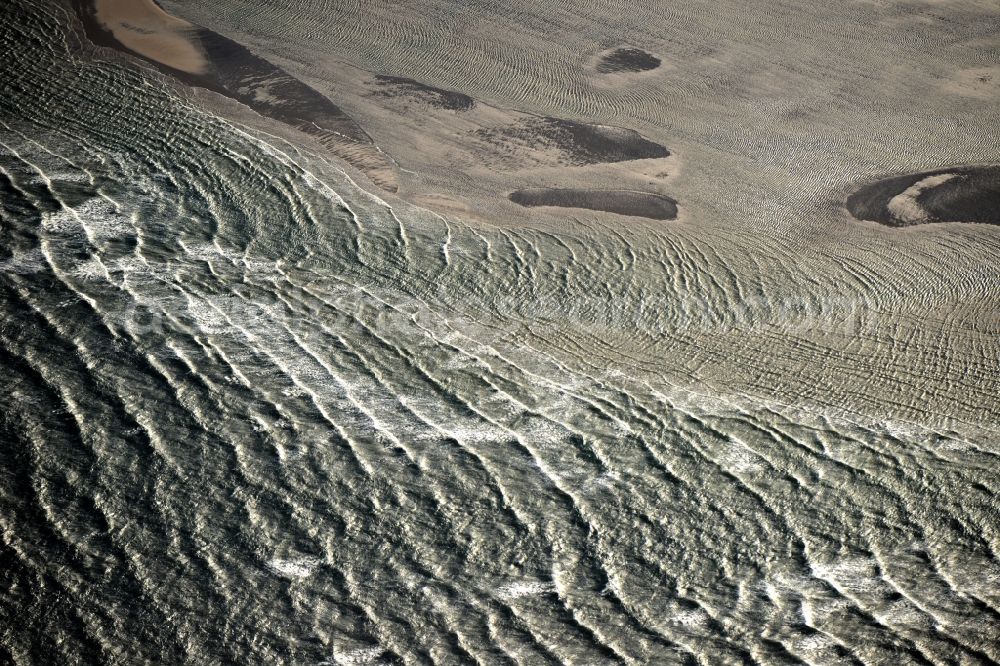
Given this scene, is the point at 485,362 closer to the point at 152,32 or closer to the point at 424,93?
the point at 424,93

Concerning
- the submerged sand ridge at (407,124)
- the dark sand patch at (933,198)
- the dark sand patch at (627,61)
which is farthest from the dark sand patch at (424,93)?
the dark sand patch at (933,198)

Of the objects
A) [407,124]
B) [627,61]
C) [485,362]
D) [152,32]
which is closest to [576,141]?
[407,124]

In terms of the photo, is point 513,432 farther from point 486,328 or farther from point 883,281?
point 883,281

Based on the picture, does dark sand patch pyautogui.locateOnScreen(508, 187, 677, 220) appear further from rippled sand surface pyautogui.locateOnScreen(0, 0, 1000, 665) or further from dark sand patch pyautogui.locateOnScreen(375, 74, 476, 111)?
dark sand patch pyautogui.locateOnScreen(375, 74, 476, 111)

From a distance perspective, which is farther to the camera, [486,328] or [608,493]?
[486,328]

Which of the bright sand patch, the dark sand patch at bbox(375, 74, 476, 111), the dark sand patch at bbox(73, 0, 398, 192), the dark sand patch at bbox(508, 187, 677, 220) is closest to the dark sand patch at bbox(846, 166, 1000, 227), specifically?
the dark sand patch at bbox(508, 187, 677, 220)

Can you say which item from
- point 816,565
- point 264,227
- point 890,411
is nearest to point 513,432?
point 816,565

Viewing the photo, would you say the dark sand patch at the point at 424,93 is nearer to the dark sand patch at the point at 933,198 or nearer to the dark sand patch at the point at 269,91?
the dark sand patch at the point at 269,91
